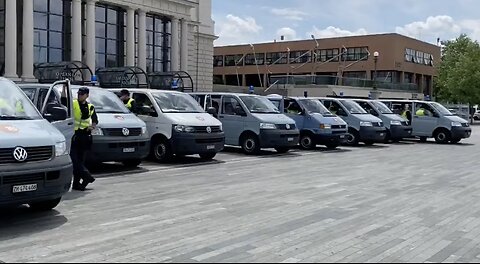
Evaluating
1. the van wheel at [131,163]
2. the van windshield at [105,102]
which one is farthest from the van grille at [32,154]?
the van wheel at [131,163]

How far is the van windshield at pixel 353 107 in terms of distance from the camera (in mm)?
22653

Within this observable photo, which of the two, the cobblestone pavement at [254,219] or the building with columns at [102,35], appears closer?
the cobblestone pavement at [254,219]

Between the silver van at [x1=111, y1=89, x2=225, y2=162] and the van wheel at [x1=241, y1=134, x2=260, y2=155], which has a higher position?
the silver van at [x1=111, y1=89, x2=225, y2=162]

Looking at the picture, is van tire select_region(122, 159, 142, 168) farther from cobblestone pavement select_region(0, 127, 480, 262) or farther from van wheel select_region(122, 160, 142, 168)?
cobblestone pavement select_region(0, 127, 480, 262)

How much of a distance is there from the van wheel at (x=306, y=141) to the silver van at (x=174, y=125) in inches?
209

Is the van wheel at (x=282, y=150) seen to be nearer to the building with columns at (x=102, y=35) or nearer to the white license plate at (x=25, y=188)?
the white license plate at (x=25, y=188)

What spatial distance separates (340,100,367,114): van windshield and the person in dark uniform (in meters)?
14.4

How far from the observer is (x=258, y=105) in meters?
17.9

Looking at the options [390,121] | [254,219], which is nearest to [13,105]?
[254,219]

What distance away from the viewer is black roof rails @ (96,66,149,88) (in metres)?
32.8

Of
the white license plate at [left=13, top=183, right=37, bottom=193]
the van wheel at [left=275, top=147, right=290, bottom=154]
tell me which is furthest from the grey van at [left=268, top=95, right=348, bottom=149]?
the white license plate at [left=13, top=183, right=37, bottom=193]

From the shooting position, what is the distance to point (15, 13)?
31.9 m

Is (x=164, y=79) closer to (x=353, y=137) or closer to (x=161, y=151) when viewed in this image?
(x=353, y=137)

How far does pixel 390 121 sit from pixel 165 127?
12.5 metres
